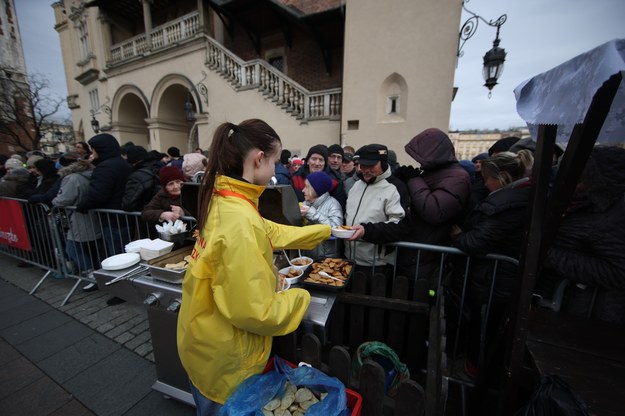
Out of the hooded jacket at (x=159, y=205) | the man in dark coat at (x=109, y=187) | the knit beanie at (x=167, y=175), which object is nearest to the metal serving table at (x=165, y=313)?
the hooded jacket at (x=159, y=205)

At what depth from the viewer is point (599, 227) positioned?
1.59 meters

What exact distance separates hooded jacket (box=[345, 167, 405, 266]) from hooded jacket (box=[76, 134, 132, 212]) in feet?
10.4

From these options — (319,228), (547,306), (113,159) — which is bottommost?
(547,306)

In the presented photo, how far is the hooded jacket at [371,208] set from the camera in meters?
2.22

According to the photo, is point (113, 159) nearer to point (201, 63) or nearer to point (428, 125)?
point (428, 125)

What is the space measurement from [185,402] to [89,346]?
5.09ft

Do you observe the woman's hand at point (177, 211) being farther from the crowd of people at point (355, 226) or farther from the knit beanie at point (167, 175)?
the knit beanie at point (167, 175)

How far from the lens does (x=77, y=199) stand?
3.42 metres

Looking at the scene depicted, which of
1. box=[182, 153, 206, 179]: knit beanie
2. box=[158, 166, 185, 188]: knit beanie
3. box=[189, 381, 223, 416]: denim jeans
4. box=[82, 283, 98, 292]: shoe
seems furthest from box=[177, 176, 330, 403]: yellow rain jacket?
box=[82, 283, 98, 292]: shoe

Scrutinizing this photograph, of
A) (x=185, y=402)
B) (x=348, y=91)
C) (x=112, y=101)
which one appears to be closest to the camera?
(x=185, y=402)

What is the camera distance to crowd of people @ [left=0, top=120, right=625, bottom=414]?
110 cm

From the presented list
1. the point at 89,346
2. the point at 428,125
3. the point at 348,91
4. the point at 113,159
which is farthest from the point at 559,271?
the point at 348,91

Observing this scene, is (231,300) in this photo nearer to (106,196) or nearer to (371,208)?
(371,208)

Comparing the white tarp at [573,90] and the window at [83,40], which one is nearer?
the white tarp at [573,90]
